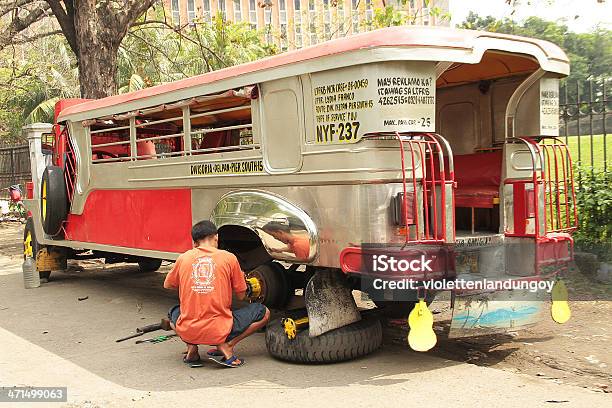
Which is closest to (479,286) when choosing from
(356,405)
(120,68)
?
(356,405)

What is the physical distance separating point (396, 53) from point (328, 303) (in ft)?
6.56

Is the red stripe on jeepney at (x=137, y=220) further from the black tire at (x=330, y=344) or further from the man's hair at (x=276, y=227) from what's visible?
the black tire at (x=330, y=344)

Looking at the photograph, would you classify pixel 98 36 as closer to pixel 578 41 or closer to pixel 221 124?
pixel 221 124

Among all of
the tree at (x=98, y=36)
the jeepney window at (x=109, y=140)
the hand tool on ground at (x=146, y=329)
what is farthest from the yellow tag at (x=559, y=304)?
the tree at (x=98, y=36)

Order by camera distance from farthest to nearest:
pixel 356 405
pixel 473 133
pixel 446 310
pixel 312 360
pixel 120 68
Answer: pixel 120 68, pixel 446 310, pixel 473 133, pixel 312 360, pixel 356 405

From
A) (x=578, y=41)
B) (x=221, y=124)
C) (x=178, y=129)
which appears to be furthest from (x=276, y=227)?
(x=578, y=41)

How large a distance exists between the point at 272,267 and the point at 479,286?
2.10 m

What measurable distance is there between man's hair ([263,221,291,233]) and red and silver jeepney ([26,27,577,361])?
12 mm

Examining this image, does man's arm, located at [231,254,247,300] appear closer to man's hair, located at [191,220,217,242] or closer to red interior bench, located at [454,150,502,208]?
man's hair, located at [191,220,217,242]

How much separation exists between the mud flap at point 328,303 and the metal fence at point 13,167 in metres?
16.7

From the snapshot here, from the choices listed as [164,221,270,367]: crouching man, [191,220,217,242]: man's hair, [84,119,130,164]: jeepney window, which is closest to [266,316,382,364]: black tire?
[164,221,270,367]: crouching man

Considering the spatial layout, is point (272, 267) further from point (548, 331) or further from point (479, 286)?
point (548, 331)

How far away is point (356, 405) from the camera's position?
4.41 meters

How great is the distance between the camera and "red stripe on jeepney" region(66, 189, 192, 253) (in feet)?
23.1
